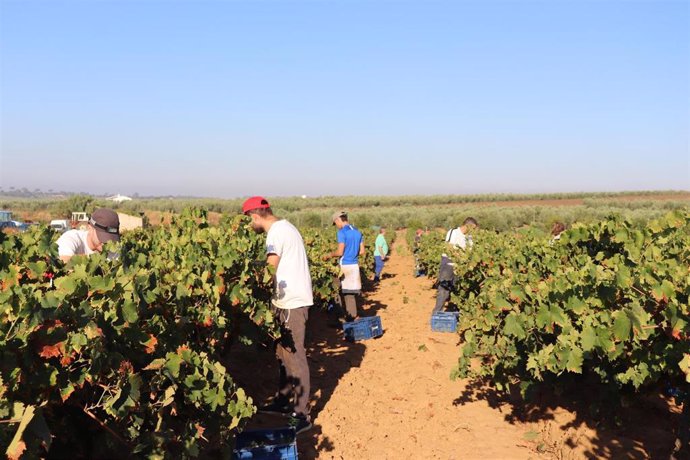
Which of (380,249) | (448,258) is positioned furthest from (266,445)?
(380,249)

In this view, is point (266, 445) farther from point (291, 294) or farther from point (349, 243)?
point (349, 243)

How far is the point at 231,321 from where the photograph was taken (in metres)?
4.41

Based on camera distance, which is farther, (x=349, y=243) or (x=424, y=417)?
(x=349, y=243)

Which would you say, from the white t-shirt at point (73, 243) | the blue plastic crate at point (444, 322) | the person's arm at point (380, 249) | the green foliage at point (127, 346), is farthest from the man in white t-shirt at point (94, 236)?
the person's arm at point (380, 249)

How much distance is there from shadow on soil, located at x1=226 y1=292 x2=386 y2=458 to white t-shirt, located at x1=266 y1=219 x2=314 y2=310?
772mm

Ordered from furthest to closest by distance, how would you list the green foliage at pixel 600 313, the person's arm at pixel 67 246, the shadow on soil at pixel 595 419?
the person's arm at pixel 67 246, the shadow on soil at pixel 595 419, the green foliage at pixel 600 313

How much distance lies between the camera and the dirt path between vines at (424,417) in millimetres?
4477

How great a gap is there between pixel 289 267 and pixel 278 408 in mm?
1427

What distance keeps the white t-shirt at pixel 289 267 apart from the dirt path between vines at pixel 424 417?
1.20m

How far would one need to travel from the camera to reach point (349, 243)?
806cm

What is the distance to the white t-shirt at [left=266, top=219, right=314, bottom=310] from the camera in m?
4.57

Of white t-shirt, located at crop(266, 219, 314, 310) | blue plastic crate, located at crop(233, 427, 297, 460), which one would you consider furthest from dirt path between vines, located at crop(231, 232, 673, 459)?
white t-shirt, located at crop(266, 219, 314, 310)

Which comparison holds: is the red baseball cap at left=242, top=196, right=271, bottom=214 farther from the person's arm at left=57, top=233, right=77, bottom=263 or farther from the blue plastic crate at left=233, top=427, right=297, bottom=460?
the blue plastic crate at left=233, top=427, right=297, bottom=460

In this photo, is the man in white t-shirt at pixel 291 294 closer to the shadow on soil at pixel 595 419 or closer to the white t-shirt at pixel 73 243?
the white t-shirt at pixel 73 243
